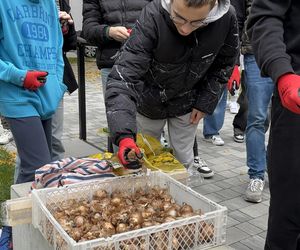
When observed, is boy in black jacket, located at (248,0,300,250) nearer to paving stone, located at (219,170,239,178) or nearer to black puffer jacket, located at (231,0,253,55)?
black puffer jacket, located at (231,0,253,55)

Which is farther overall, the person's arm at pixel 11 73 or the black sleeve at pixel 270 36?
the person's arm at pixel 11 73

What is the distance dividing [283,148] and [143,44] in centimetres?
91

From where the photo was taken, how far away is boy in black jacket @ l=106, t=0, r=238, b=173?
Answer: 227 cm

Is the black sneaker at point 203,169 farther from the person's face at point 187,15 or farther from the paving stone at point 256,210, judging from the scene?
the person's face at point 187,15

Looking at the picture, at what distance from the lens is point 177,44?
2.59 meters

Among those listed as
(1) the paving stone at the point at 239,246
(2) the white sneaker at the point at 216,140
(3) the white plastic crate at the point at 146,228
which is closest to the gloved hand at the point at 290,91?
(3) the white plastic crate at the point at 146,228

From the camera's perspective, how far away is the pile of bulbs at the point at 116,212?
1939 millimetres

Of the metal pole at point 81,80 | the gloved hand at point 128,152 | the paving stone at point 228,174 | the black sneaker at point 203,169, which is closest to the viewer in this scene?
the gloved hand at point 128,152

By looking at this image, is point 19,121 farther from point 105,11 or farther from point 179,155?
point 105,11

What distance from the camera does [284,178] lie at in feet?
6.75

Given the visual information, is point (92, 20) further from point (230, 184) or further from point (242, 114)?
point (242, 114)

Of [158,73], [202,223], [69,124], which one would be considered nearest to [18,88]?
[158,73]

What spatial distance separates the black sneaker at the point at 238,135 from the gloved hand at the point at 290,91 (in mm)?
4341

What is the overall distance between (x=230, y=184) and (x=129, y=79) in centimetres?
238
